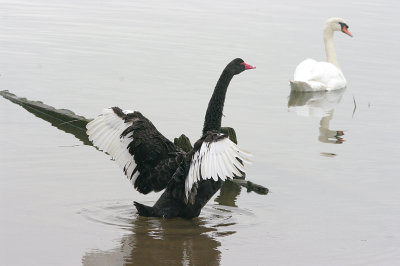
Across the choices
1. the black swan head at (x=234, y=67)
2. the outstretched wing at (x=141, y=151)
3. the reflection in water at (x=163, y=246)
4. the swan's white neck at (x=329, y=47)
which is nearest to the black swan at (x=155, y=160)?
the outstretched wing at (x=141, y=151)

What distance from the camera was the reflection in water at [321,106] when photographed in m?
11.2

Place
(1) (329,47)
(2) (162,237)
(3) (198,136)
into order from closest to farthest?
(2) (162,237)
(3) (198,136)
(1) (329,47)

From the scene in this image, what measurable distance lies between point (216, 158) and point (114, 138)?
5.14 ft

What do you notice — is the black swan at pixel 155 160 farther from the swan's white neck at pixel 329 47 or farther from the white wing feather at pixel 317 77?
the swan's white neck at pixel 329 47

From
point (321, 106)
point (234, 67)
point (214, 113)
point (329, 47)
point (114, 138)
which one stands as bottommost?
point (114, 138)

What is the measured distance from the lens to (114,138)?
7.61m

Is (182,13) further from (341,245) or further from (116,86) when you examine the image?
(341,245)

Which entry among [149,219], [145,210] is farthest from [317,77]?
[145,210]

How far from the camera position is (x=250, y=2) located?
974 inches

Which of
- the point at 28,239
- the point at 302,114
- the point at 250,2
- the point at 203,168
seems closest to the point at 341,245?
the point at 203,168

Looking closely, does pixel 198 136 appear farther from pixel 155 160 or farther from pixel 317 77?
pixel 317 77

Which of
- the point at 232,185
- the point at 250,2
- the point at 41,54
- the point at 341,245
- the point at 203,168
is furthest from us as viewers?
the point at 250,2

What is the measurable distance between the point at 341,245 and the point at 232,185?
191 centimetres

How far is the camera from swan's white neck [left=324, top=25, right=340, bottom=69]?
15859 millimetres
